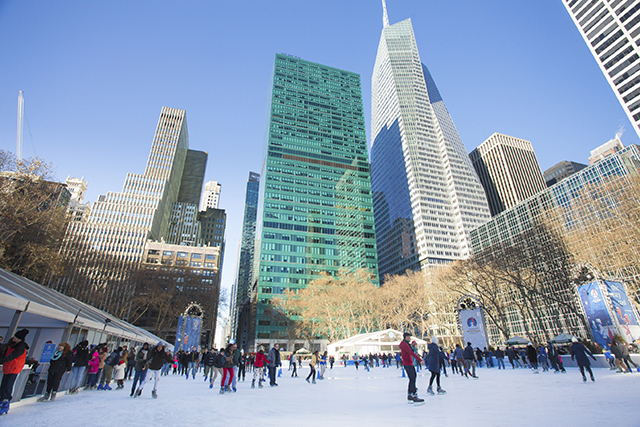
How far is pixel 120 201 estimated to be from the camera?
111 m

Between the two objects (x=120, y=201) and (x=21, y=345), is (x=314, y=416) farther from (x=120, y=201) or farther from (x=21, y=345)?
(x=120, y=201)

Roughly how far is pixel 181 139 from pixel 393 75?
118087 millimetres

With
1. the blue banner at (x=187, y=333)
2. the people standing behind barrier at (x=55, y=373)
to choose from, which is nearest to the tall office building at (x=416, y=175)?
the blue banner at (x=187, y=333)

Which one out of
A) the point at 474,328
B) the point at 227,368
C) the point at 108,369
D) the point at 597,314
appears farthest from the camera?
the point at 474,328

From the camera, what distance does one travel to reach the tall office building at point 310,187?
8812cm

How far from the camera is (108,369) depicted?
1290 centimetres

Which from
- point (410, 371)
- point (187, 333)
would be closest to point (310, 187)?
point (187, 333)

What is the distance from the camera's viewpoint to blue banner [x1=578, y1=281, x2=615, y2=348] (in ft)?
69.3

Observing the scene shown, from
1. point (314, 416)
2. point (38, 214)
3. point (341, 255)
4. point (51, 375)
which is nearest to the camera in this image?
point (314, 416)

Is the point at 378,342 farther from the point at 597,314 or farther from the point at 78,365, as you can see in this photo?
the point at 78,365

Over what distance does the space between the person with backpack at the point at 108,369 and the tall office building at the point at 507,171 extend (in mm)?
163984

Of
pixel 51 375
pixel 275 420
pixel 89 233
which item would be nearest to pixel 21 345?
pixel 51 375

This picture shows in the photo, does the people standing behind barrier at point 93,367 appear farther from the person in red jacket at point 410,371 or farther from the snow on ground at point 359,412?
the person in red jacket at point 410,371

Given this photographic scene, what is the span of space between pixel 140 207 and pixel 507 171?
16201 cm
